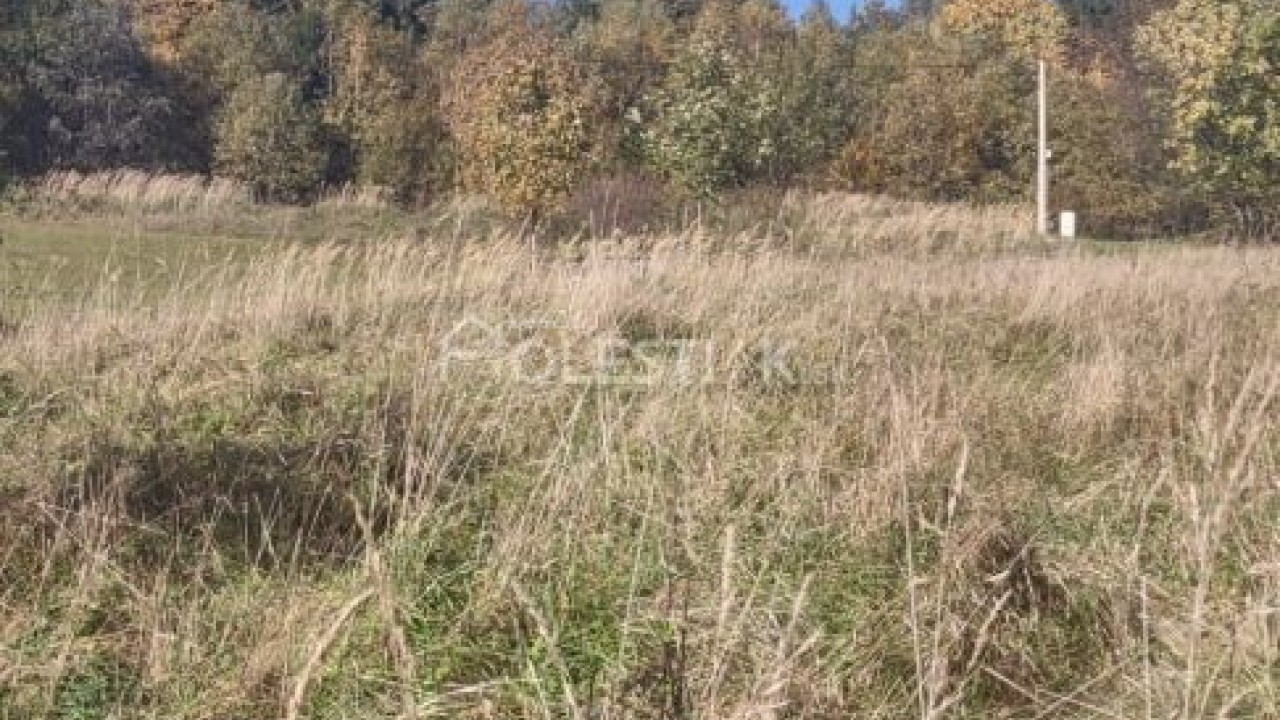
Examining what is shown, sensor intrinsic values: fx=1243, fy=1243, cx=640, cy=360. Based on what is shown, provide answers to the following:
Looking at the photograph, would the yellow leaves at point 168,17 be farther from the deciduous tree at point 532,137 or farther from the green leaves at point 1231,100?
the green leaves at point 1231,100

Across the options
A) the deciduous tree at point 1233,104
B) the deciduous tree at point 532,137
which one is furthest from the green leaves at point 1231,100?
the deciduous tree at point 532,137

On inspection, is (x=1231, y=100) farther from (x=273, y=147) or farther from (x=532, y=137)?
(x=273, y=147)

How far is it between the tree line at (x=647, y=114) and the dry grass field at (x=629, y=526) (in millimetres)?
13503

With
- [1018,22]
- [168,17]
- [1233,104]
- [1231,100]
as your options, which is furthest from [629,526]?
[1018,22]

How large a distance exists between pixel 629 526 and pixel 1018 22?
6327 cm

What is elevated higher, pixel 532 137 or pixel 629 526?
pixel 532 137

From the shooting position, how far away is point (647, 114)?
3084 centimetres

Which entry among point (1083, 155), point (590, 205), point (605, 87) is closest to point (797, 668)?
point (590, 205)

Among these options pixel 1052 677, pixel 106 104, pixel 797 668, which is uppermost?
pixel 106 104

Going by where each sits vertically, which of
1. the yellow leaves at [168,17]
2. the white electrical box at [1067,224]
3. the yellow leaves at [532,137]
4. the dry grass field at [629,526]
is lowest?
the white electrical box at [1067,224]

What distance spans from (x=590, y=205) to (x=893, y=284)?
1073cm

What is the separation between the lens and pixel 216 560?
2832mm

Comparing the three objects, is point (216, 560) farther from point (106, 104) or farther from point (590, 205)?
point (106, 104)

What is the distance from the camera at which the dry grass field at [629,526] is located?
2.28m
